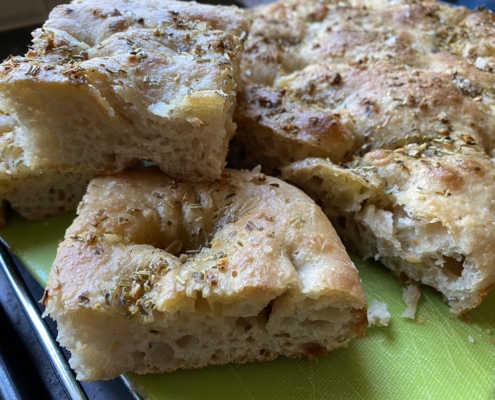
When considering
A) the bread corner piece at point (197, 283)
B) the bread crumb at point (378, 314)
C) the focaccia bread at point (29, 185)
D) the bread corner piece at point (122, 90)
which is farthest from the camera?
the focaccia bread at point (29, 185)

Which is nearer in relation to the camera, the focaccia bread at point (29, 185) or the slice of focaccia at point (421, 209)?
the slice of focaccia at point (421, 209)

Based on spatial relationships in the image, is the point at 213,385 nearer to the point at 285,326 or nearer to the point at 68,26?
the point at 285,326

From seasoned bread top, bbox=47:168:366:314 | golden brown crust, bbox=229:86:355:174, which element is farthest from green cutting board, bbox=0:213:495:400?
golden brown crust, bbox=229:86:355:174

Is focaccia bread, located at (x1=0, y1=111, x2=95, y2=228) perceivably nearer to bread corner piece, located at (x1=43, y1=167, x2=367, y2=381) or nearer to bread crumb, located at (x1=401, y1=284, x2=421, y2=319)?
bread corner piece, located at (x1=43, y1=167, x2=367, y2=381)

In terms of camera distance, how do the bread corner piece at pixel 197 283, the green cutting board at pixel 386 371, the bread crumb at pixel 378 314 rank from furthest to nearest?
the bread crumb at pixel 378 314, the green cutting board at pixel 386 371, the bread corner piece at pixel 197 283

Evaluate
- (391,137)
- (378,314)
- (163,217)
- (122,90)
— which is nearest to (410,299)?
(378,314)

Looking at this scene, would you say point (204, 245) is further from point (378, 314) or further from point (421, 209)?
point (421, 209)

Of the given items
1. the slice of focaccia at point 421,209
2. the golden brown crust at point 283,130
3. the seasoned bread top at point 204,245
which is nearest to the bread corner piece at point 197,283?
the seasoned bread top at point 204,245

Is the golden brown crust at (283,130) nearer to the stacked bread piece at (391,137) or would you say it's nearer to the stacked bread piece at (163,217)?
the stacked bread piece at (391,137)
